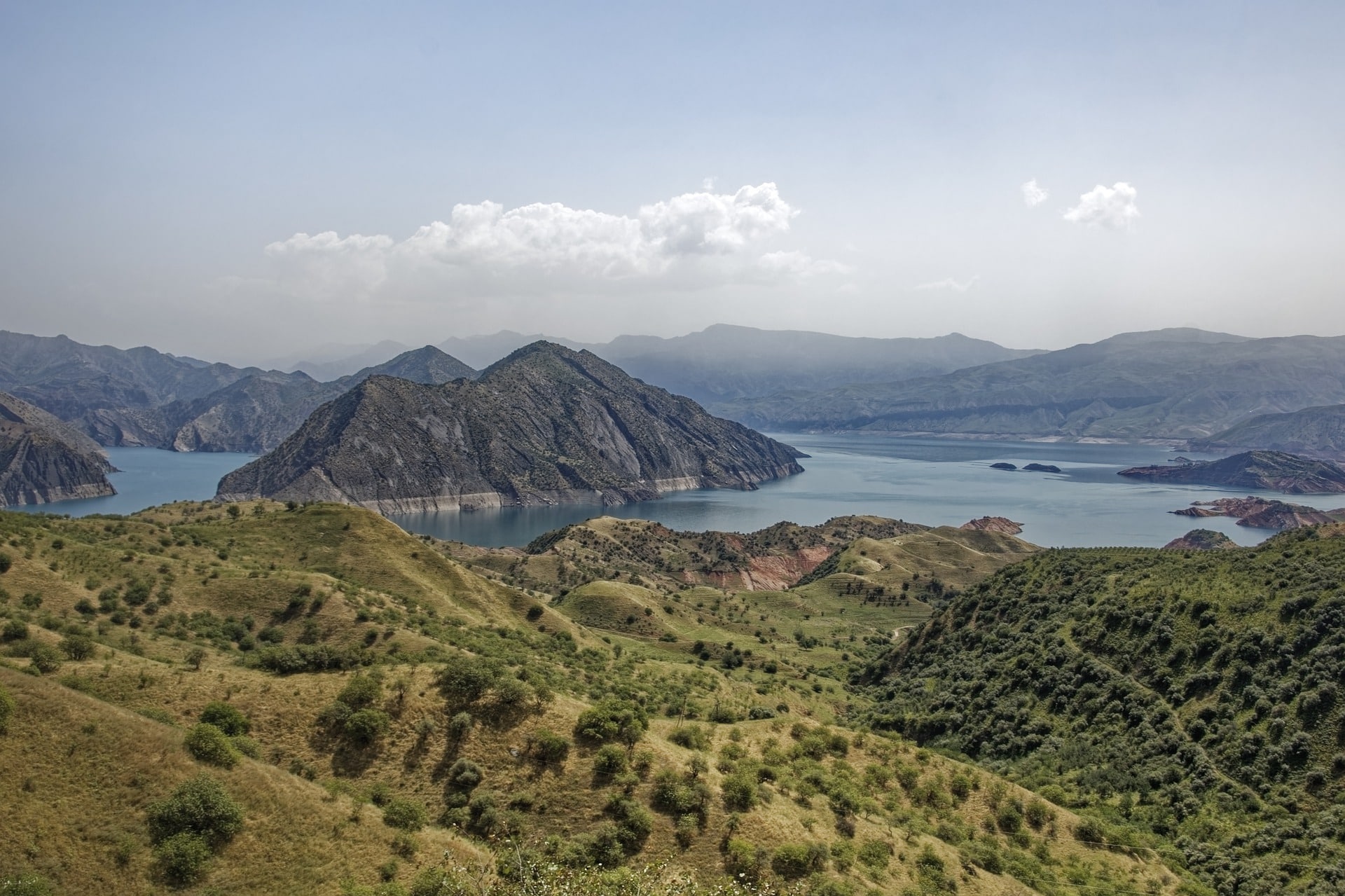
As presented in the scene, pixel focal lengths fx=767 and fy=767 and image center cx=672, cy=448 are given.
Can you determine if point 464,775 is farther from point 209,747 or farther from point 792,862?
point 792,862

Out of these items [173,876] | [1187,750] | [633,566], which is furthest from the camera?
[633,566]

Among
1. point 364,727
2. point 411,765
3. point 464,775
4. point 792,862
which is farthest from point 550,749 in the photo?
point 792,862

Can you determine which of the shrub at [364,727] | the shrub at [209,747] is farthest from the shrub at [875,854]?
the shrub at [209,747]

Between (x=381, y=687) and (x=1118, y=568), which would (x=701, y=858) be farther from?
(x=1118, y=568)

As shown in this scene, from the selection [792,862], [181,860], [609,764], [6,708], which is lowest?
[792,862]

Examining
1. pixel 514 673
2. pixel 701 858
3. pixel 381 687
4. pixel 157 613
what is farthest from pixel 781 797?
pixel 157 613

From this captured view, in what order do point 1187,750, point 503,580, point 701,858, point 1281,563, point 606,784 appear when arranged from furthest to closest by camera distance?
point 503,580 → point 1281,563 → point 1187,750 → point 606,784 → point 701,858
